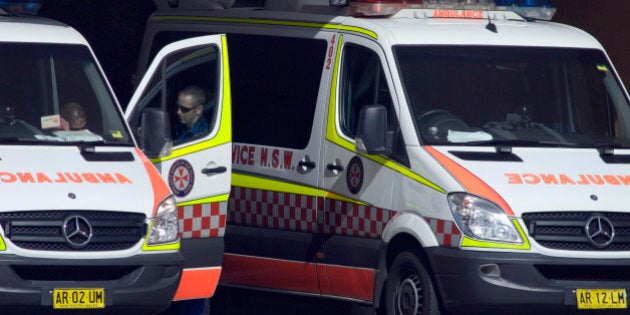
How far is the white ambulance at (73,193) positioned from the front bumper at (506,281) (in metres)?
1.48

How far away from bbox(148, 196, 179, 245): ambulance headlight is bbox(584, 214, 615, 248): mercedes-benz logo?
224 cm

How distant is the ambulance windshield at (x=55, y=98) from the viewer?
9.38m

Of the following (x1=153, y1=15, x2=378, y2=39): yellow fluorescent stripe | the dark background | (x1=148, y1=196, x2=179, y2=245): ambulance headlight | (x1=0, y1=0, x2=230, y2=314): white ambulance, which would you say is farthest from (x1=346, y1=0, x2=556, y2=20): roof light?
the dark background

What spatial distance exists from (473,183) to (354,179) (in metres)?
1.11

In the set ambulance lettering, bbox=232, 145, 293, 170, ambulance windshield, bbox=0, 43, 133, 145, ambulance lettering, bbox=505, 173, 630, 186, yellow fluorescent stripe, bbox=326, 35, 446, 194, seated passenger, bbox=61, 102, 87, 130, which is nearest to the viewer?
ambulance lettering, bbox=505, 173, 630, 186

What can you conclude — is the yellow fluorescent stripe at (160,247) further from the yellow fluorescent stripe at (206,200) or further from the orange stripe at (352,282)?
the orange stripe at (352,282)

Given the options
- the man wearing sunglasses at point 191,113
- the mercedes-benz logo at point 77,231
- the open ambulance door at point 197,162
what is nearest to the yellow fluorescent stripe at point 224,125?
the open ambulance door at point 197,162

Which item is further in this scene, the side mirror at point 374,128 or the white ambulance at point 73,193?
the side mirror at point 374,128

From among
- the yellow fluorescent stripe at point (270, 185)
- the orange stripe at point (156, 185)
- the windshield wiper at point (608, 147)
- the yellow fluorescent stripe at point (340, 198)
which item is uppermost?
the windshield wiper at point (608, 147)

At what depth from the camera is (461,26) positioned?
403 inches

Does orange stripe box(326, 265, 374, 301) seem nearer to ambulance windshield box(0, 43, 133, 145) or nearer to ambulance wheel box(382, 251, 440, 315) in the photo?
ambulance wheel box(382, 251, 440, 315)

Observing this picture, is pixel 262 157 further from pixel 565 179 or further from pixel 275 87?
pixel 565 179

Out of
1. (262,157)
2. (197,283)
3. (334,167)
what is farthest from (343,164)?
(197,283)

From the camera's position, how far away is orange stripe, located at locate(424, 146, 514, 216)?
894 cm
